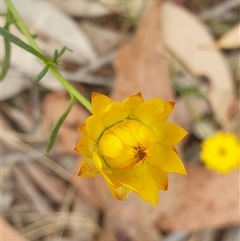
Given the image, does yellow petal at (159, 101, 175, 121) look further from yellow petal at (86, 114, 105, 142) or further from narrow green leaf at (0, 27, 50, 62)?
narrow green leaf at (0, 27, 50, 62)

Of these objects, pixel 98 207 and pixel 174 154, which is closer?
pixel 174 154

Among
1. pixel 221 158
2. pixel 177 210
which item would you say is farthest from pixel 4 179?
pixel 221 158

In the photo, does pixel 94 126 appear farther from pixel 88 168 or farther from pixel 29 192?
pixel 29 192

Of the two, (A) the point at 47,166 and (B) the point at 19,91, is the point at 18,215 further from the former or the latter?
(B) the point at 19,91

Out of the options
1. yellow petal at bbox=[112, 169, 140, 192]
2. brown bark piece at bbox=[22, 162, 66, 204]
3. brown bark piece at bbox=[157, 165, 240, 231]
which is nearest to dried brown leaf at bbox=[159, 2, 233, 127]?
brown bark piece at bbox=[157, 165, 240, 231]

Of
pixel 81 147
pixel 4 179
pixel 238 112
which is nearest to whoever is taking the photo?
pixel 81 147

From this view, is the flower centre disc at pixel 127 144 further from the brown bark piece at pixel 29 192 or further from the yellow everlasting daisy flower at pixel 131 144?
the brown bark piece at pixel 29 192

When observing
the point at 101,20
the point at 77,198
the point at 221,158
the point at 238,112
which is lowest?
the point at 77,198
